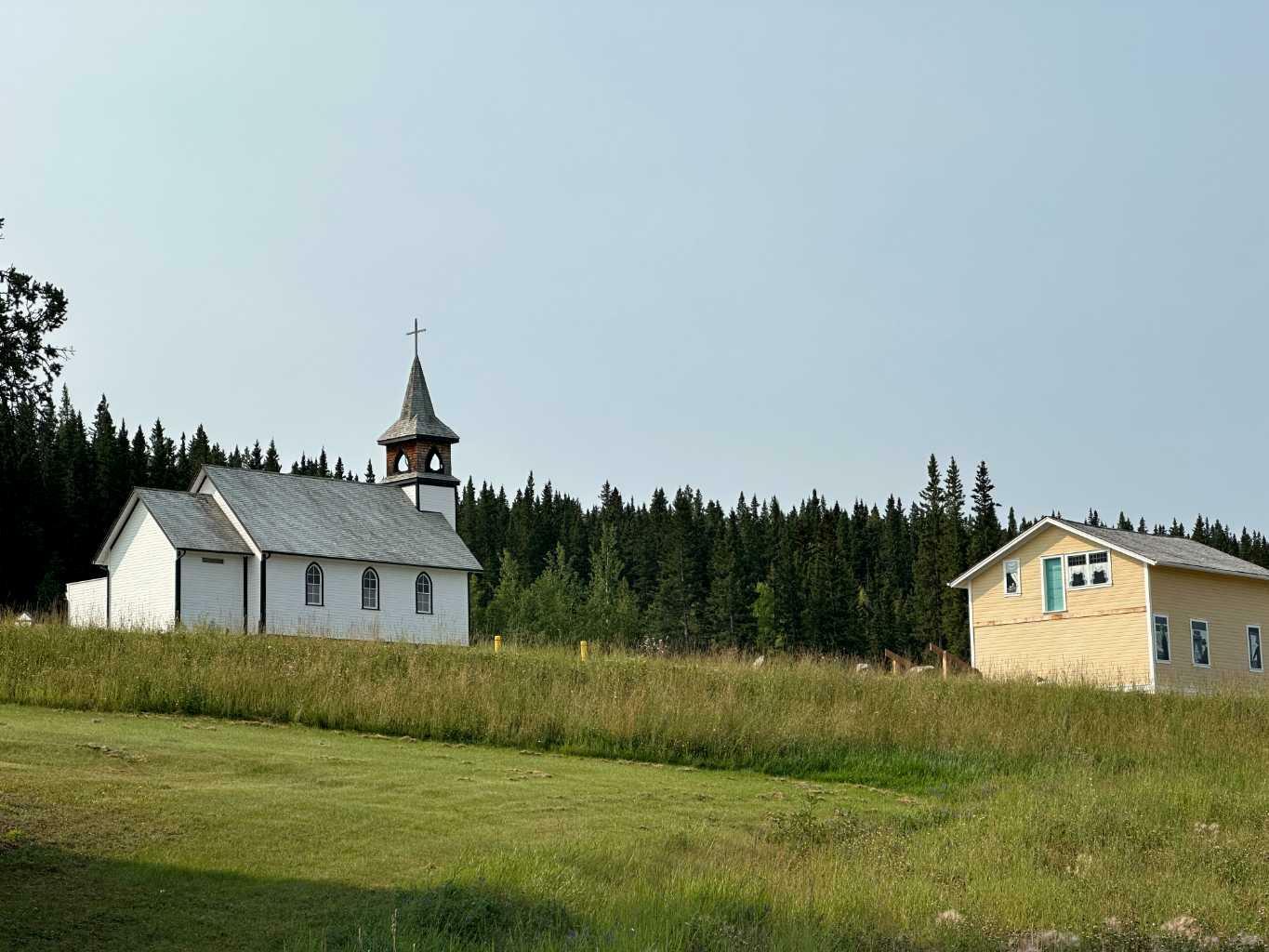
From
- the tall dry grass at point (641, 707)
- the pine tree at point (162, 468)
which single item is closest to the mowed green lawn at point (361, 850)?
the tall dry grass at point (641, 707)

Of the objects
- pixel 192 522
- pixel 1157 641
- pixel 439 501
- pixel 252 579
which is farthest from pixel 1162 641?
pixel 192 522

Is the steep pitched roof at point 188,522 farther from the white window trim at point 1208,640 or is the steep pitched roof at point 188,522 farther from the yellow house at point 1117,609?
the white window trim at point 1208,640

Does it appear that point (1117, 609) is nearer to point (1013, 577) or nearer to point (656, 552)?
point (1013, 577)

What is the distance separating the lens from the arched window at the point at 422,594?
51125 mm

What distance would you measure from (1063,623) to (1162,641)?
141 inches

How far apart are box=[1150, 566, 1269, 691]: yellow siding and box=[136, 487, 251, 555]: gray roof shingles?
30080mm

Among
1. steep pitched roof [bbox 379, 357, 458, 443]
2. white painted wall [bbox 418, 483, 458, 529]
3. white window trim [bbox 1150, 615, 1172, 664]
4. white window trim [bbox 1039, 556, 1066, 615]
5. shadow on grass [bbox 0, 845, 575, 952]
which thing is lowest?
shadow on grass [bbox 0, 845, 575, 952]

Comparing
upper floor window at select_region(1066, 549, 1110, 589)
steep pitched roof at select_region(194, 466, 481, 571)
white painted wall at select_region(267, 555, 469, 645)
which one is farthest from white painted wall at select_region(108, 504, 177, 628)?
upper floor window at select_region(1066, 549, 1110, 589)

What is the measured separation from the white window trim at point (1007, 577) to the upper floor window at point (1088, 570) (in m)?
1.96

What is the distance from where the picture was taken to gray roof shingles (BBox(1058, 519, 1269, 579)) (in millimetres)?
45562

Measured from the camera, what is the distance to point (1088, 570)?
46.8m

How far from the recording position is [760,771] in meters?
22.5

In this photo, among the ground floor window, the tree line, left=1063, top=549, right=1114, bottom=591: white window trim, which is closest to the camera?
the ground floor window

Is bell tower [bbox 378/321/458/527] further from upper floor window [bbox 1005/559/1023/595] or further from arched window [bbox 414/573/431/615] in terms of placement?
upper floor window [bbox 1005/559/1023/595]
